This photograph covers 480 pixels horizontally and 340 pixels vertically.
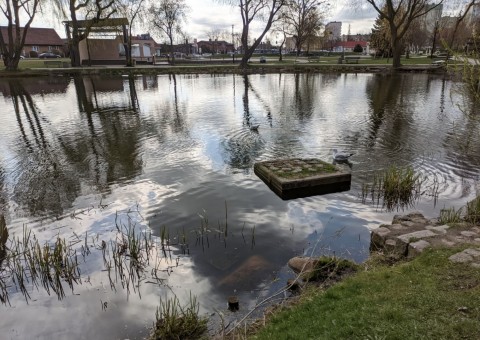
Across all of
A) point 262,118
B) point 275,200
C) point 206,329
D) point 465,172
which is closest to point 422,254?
point 206,329

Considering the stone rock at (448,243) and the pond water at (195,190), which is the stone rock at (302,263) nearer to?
the pond water at (195,190)

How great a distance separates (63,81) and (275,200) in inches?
1351

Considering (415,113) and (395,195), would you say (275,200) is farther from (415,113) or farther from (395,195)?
(415,113)

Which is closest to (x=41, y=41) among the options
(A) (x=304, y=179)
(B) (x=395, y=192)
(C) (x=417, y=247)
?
(A) (x=304, y=179)

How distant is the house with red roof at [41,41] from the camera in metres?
79.4

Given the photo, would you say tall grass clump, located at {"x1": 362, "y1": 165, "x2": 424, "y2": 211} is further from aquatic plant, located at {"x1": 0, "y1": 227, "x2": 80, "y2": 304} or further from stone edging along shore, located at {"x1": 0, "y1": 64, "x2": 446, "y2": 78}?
stone edging along shore, located at {"x1": 0, "y1": 64, "x2": 446, "y2": 78}

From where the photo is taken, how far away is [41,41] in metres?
81.2

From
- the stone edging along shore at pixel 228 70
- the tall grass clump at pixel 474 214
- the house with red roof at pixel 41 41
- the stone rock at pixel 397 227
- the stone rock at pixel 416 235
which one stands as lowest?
the stone rock at pixel 397 227

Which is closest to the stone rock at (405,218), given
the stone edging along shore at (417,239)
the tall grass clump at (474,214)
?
the stone edging along shore at (417,239)

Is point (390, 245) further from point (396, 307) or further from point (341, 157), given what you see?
point (341, 157)

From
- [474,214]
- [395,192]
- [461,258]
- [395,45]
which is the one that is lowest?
[395,192]

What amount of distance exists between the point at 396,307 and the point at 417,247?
2.01 metres

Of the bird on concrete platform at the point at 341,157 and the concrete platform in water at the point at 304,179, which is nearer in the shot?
the concrete platform in water at the point at 304,179

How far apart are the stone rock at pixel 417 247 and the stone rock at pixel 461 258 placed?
0.54 m
